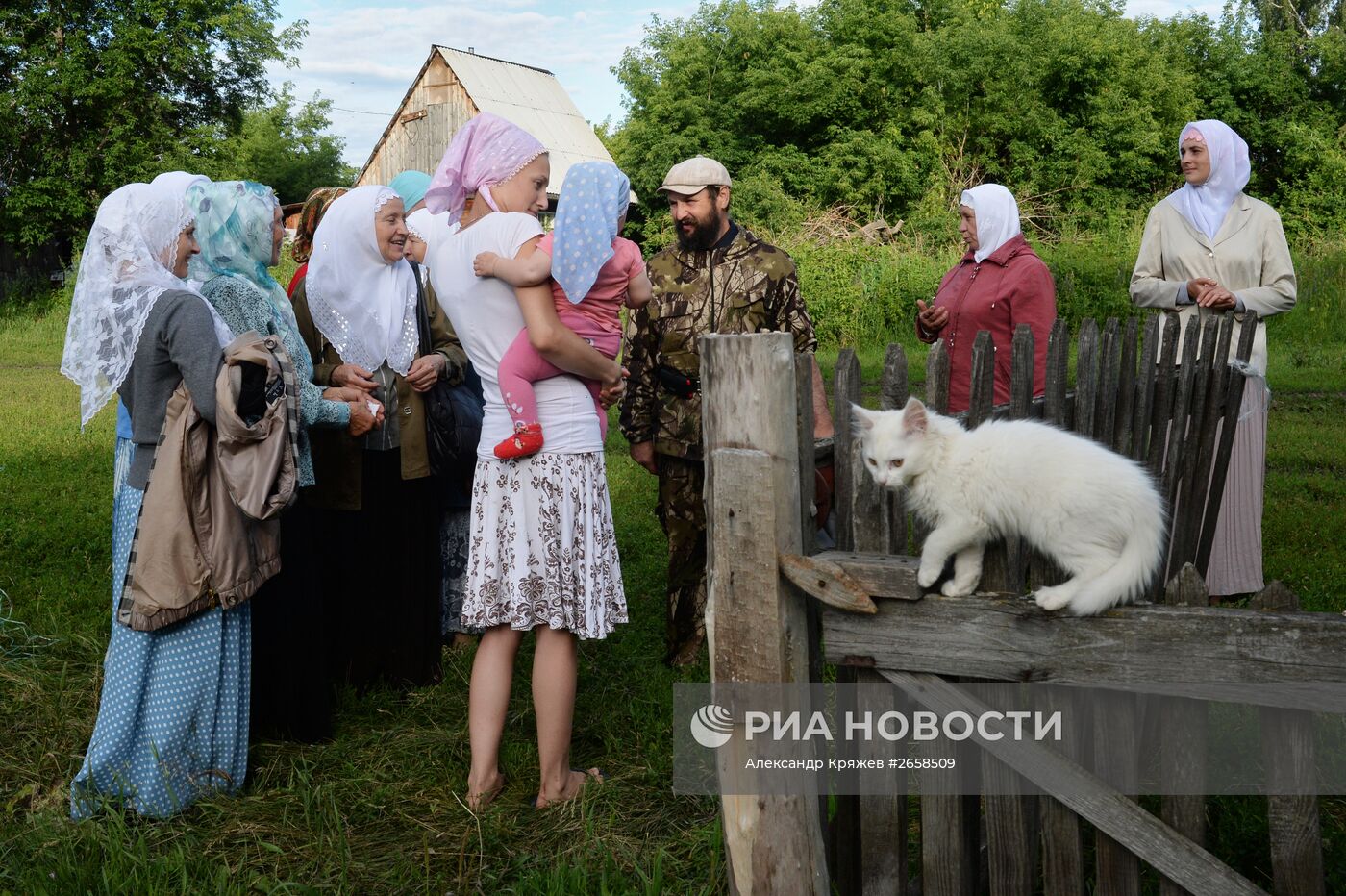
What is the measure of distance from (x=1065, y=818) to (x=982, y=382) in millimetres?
1058

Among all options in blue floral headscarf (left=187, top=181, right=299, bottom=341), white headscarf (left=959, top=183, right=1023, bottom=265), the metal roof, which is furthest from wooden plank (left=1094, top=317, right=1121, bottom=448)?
the metal roof

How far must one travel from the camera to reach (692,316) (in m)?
4.79

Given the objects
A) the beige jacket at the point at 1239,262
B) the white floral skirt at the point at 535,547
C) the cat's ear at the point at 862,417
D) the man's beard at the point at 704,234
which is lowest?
the white floral skirt at the point at 535,547

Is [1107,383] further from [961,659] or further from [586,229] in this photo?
[586,229]

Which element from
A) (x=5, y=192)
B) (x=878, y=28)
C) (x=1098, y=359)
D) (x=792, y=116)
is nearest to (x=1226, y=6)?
(x=878, y=28)

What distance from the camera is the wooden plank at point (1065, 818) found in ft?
8.52

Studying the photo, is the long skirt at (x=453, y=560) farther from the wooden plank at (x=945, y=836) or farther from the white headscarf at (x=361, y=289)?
the wooden plank at (x=945, y=836)

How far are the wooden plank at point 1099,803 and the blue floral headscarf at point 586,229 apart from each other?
1526 millimetres

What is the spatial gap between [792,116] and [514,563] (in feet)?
90.9

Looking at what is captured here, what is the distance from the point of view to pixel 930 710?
2615 millimetres

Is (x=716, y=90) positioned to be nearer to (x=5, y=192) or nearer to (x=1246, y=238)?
(x=5, y=192)

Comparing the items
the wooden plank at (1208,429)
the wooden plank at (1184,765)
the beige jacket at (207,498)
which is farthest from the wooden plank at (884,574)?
the wooden plank at (1208,429)

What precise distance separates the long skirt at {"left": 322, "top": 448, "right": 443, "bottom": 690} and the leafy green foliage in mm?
22625

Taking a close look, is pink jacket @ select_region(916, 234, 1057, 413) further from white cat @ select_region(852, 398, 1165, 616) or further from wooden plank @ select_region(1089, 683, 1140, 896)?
wooden plank @ select_region(1089, 683, 1140, 896)
